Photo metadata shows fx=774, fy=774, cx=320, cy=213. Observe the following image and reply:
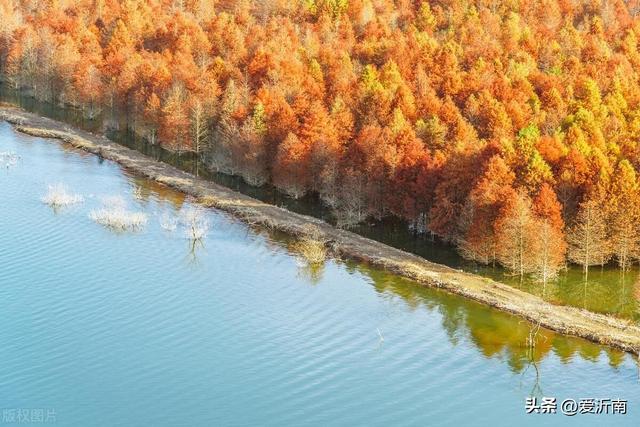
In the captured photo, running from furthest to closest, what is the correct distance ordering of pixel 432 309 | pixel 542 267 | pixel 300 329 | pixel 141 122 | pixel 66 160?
pixel 141 122, pixel 66 160, pixel 542 267, pixel 432 309, pixel 300 329

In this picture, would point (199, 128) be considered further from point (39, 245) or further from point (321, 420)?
point (321, 420)

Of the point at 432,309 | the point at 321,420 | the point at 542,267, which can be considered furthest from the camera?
the point at 542,267

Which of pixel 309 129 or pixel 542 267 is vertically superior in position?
pixel 309 129

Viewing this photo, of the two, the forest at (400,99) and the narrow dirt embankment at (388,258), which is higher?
the forest at (400,99)

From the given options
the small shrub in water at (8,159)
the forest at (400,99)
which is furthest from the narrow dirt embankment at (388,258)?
the small shrub in water at (8,159)

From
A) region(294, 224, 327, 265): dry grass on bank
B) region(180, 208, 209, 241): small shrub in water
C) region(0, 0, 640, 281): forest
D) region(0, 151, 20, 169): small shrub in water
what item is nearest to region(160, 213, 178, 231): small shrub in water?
region(180, 208, 209, 241): small shrub in water

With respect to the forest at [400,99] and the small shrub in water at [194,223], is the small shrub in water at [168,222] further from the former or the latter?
the forest at [400,99]

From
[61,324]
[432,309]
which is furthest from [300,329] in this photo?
[61,324]
